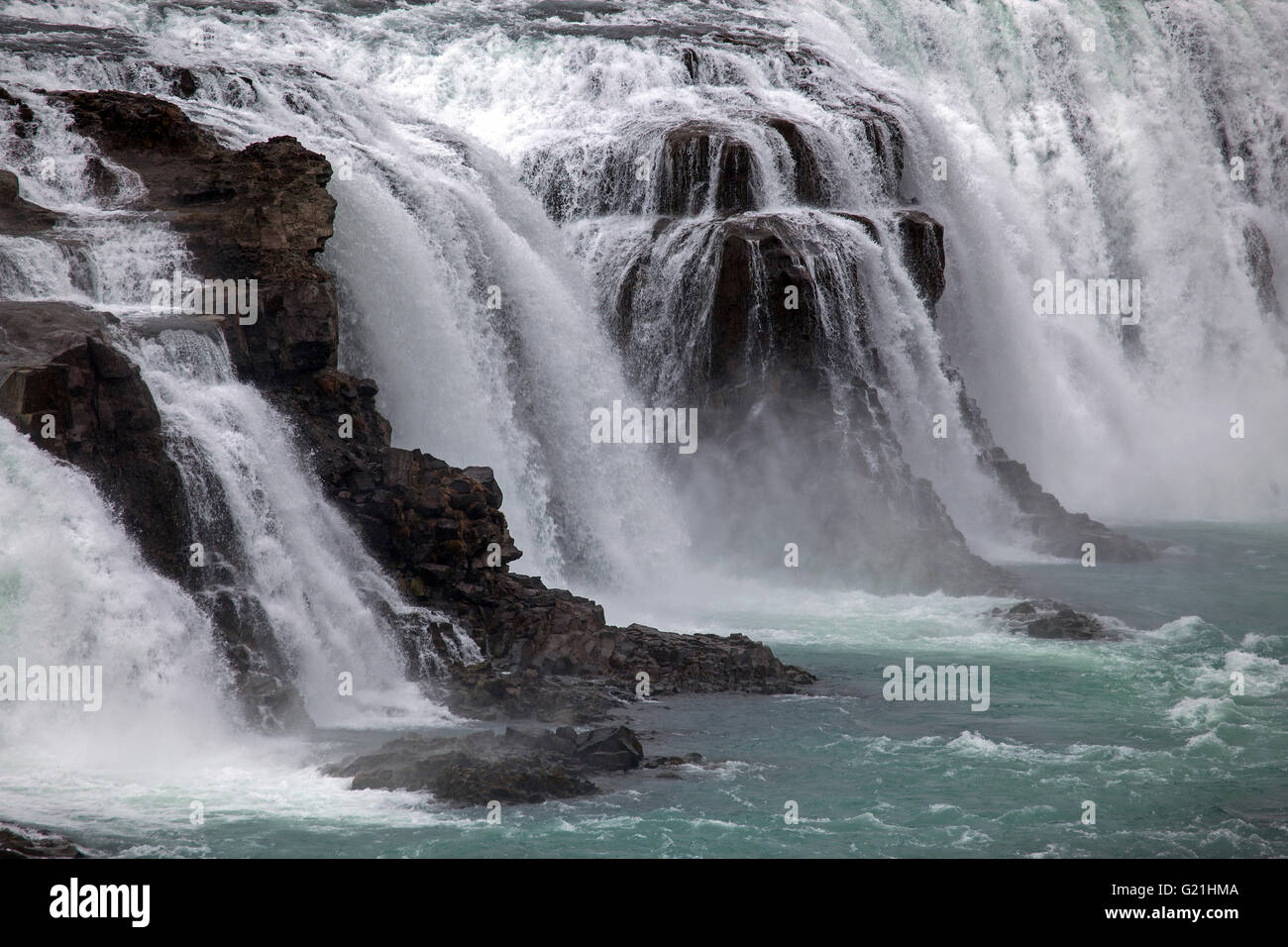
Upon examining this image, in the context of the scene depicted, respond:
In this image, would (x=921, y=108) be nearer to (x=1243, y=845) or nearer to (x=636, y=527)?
(x=636, y=527)

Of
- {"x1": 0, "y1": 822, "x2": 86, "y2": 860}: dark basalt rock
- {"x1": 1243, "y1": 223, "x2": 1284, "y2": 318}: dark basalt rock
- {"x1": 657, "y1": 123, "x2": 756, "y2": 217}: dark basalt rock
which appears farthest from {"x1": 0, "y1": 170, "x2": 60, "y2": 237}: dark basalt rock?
{"x1": 1243, "y1": 223, "x2": 1284, "y2": 318}: dark basalt rock

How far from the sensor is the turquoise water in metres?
14.0

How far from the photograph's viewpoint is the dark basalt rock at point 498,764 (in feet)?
49.4

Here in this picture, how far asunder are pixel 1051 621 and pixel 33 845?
16.1m

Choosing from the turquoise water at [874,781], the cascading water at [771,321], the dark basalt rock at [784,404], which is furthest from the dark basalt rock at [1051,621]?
the dark basalt rock at [784,404]

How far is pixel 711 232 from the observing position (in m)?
28.9

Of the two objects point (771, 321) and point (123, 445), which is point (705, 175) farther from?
point (123, 445)

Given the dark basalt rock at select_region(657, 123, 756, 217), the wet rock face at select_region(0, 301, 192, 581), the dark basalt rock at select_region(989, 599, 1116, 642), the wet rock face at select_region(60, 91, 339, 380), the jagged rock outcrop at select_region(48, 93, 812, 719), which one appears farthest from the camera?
the dark basalt rock at select_region(657, 123, 756, 217)

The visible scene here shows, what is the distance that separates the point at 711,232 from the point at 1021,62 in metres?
19.9

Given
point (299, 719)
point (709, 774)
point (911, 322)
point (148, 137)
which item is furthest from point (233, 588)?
point (911, 322)

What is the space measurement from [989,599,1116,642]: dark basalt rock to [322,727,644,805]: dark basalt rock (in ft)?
30.8

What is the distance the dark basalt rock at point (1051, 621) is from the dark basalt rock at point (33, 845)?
50.5ft

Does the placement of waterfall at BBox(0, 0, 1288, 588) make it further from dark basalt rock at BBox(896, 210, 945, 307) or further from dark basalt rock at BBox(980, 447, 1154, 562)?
dark basalt rock at BBox(980, 447, 1154, 562)

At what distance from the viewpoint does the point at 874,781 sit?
53.5 ft
